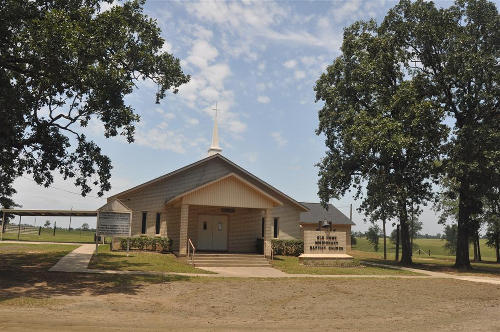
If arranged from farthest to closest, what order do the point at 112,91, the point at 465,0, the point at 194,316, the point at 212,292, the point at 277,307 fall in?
the point at 465,0 → the point at 112,91 → the point at 212,292 → the point at 277,307 → the point at 194,316

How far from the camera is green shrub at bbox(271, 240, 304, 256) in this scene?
30.8 m

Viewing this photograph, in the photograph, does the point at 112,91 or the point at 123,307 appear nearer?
the point at 123,307

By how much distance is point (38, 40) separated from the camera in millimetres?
13023

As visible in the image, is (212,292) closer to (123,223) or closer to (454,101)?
(123,223)

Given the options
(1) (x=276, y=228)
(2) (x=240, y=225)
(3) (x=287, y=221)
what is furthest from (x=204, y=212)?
(3) (x=287, y=221)

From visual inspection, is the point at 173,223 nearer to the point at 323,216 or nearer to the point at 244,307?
the point at 244,307

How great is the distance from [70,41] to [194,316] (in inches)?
353

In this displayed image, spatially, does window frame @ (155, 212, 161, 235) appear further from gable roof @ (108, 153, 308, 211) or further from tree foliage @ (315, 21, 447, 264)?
tree foliage @ (315, 21, 447, 264)

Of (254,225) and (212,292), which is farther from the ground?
(254,225)

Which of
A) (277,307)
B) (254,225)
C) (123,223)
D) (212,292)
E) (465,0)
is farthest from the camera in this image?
(254,225)

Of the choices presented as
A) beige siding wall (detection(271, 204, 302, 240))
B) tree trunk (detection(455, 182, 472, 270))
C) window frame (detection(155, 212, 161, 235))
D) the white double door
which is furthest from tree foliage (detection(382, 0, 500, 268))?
window frame (detection(155, 212, 161, 235))

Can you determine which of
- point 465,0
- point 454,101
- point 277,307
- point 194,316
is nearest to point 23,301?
point 194,316

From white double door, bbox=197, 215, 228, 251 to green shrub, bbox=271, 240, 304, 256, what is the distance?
4204mm

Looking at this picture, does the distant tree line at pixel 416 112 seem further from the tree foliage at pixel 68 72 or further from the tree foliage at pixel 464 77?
the tree foliage at pixel 68 72
